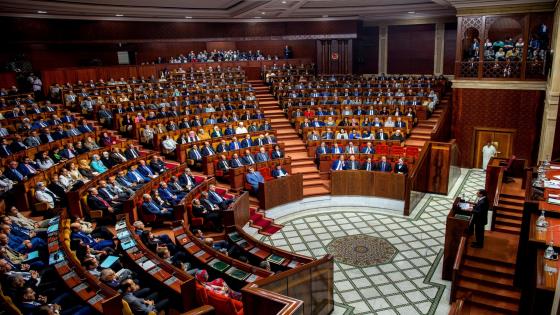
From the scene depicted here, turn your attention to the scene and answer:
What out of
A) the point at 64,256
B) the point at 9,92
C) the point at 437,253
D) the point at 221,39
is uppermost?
the point at 221,39

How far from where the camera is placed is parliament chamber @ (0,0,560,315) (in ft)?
15.8

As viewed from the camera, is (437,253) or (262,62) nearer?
(437,253)

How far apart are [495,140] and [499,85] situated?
1.47 metres

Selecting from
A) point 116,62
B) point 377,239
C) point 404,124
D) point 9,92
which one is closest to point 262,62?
point 116,62

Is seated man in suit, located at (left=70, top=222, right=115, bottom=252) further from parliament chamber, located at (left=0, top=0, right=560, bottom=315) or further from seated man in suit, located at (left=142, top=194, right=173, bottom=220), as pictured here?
seated man in suit, located at (left=142, top=194, right=173, bottom=220)

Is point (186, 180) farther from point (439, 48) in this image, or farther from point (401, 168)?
point (439, 48)

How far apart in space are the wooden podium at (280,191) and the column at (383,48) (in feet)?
32.0

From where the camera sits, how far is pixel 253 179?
8.72 meters

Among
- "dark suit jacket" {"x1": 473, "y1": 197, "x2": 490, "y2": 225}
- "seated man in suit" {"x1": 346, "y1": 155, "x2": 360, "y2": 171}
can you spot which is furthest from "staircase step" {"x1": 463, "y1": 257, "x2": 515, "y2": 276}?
"seated man in suit" {"x1": 346, "y1": 155, "x2": 360, "y2": 171}

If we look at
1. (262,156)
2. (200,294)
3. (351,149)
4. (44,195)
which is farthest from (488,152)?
(44,195)

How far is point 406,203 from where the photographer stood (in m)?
8.59

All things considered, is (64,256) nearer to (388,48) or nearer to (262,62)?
(262,62)

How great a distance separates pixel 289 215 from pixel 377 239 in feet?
6.47

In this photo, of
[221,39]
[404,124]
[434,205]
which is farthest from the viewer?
[221,39]
